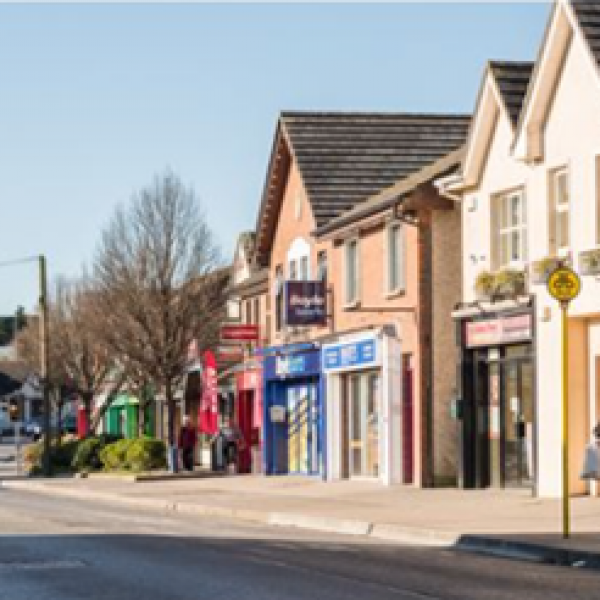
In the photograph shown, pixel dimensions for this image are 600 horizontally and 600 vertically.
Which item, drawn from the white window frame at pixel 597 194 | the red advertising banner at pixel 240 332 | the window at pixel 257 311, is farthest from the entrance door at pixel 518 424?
the window at pixel 257 311

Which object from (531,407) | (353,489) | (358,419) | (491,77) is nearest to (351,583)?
(531,407)

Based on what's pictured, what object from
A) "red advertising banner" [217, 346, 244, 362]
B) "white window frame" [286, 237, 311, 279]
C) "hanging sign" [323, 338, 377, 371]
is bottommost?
"hanging sign" [323, 338, 377, 371]

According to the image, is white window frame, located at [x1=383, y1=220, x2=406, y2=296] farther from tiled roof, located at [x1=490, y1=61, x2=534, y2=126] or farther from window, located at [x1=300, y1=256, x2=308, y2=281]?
window, located at [x1=300, y1=256, x2=308, y2=281]

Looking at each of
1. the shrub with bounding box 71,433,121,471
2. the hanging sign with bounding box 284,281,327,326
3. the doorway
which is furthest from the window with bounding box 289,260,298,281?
the shrub with bounding box 71,433,121,471

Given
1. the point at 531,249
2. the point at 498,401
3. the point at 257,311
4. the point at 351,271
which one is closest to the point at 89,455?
the point at 257,311

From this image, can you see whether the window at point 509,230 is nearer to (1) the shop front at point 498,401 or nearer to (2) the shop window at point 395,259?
(1) the shop front at point 498,401

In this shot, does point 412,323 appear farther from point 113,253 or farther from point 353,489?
point 113,253

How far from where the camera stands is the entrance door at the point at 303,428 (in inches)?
1804

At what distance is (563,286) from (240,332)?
28.6 m

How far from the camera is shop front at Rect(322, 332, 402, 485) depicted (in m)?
38.7

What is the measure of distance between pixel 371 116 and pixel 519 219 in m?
13.8

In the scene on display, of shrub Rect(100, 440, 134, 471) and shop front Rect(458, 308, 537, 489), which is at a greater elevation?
shop front Rect(458, 308, 537, 489)

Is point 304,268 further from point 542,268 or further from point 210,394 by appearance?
point 542,268

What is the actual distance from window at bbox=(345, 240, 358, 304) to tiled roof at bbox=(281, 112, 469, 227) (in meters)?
2.16
